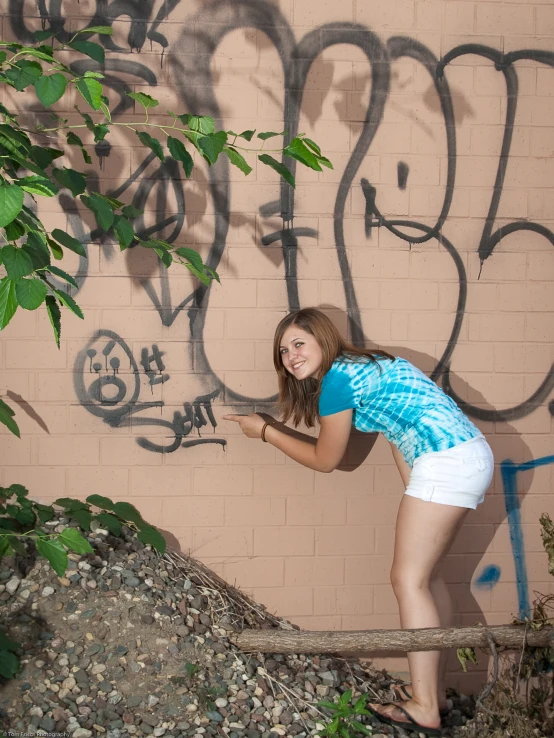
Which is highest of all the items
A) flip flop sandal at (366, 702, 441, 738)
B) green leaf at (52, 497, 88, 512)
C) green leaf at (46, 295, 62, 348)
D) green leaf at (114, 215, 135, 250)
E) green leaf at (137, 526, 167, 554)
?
green leaf at (114, 215, 135, 250)

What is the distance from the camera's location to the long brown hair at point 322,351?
3.08 m

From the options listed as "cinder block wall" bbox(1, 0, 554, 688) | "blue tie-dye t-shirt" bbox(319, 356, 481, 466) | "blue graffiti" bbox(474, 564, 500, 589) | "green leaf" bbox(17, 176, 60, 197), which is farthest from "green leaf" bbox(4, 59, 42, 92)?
"blue graffiti" bbox(474, 564, 500, 589)

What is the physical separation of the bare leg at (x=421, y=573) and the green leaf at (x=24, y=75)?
1975 millimetres

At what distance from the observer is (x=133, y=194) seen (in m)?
3.49

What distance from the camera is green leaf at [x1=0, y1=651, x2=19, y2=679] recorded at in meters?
2.58

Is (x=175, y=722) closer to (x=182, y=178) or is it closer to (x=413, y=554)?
(x=413, y=554)

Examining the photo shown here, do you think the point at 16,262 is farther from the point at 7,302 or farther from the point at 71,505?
the point at 71,505

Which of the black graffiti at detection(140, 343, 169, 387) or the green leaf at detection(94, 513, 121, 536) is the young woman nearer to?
the black graffiti at detection(140, 343, 169, 387)

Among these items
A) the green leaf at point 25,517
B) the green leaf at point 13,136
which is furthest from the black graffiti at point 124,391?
the green leaf at point 13,136

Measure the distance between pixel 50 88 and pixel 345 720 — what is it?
2492 mm

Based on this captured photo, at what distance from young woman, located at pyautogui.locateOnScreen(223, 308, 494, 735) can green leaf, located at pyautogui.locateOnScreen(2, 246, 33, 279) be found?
1.43 m

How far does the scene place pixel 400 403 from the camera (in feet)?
9.85

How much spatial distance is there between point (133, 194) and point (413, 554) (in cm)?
201

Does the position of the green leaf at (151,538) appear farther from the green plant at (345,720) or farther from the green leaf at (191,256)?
the green leaf at (191,256)
